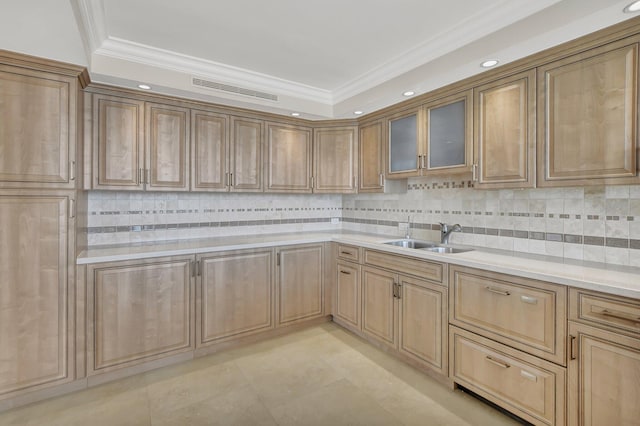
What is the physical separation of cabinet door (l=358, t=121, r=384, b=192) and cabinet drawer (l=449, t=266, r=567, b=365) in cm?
144

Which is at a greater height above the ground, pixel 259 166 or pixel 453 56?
pixel 453 56

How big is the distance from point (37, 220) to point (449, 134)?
10.2 feet

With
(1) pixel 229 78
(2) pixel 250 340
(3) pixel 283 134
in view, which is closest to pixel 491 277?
(2) pixel 250 340

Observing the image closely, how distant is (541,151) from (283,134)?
7.99ft

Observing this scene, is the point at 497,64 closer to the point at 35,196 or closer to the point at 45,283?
the point at 35,196

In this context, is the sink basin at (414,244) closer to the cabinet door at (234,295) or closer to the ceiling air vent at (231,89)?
the cabinet door at (234,295)

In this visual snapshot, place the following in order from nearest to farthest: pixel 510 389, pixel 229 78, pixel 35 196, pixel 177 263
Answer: pixel 510 389, pixel 35 196, pixel 177 263, pixel 229 78

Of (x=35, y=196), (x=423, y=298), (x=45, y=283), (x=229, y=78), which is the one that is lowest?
(x=423, y=298)

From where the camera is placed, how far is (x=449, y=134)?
104 inches

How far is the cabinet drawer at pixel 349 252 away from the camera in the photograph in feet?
10.5

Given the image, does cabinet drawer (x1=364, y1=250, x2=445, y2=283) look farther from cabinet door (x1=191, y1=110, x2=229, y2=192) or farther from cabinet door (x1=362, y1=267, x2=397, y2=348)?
cabinet door (x1=191, y1=110, x2=229, y2=192)

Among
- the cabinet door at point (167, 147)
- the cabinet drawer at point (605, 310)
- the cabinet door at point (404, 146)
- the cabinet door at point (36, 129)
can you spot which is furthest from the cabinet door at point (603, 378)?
the cabinet door at point (36, 129)

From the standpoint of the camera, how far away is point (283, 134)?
3.57 meters

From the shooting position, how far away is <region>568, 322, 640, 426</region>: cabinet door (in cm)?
151
